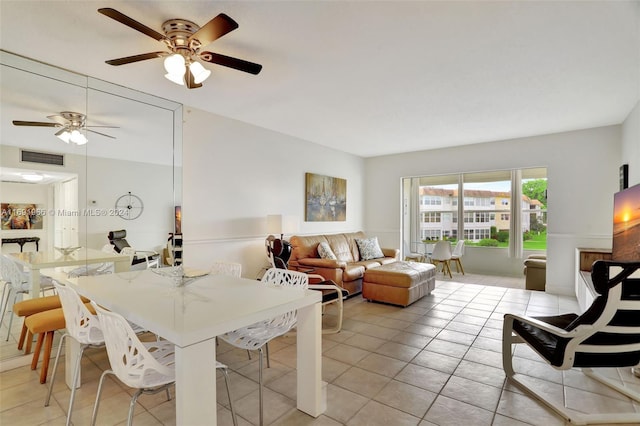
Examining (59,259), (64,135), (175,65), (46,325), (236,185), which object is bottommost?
(46,325)

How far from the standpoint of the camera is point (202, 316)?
1487mm

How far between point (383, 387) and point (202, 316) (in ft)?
4.98

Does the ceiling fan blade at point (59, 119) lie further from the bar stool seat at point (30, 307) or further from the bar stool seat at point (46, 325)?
the bar stool seat at point (46, 325)

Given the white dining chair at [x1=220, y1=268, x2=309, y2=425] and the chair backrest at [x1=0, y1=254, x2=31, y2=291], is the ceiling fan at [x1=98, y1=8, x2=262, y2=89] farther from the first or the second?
the chair backrest at [x1=0, y1=254, x2=31, y2=291]

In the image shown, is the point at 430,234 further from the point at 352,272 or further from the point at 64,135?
the point at 64,135

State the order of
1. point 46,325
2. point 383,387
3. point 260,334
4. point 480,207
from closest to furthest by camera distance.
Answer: point 260,334
point 46,325
point 383,387
point 480,207

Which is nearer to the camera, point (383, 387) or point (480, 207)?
point (383, 387)

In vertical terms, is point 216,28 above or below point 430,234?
above

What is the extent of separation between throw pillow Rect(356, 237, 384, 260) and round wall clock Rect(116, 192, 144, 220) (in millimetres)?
3618

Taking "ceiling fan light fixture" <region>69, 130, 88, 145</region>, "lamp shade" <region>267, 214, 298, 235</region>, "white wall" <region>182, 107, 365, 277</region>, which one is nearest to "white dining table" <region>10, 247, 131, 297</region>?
"white wall" <region>182, 107, 365, 277</region>

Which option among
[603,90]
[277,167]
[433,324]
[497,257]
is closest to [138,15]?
[277,167]

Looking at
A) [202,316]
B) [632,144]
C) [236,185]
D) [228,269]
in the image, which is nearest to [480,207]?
[632,144]

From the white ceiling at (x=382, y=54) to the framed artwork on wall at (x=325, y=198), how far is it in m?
1.63

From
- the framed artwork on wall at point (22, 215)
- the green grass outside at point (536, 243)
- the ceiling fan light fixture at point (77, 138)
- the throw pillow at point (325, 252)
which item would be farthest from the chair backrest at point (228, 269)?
the green grass outside at point (536, 243)
